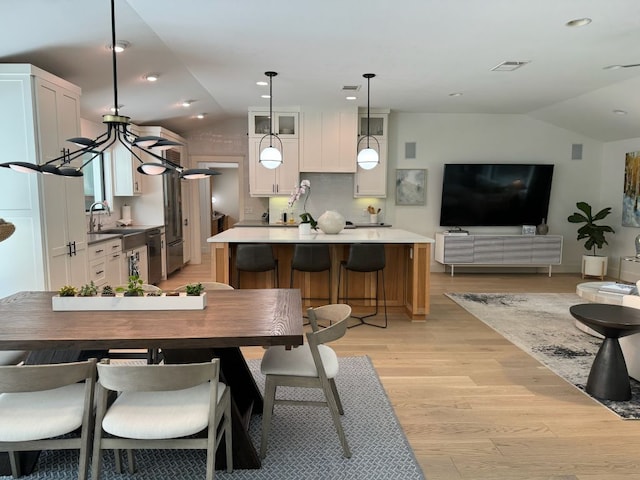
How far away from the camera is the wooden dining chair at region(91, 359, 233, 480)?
1.64 meters

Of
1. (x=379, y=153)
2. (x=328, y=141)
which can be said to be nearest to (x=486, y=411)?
(x=379, y=153)

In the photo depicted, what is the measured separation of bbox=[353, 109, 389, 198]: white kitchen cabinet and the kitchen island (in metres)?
2.27

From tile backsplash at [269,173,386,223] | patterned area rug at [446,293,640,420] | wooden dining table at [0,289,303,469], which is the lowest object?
patterned area rug at [446,293,640,420]

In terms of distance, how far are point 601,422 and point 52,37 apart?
486cm

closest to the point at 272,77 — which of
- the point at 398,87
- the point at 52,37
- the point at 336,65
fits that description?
the point at 336,65

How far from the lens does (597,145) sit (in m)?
7.40

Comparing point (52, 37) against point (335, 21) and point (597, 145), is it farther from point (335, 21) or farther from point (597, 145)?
point (597, 145)

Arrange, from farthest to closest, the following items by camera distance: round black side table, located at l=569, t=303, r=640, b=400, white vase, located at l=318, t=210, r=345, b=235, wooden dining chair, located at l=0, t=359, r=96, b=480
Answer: white vase, located at l=318, t=210, r=345, b=235 < round black side table, located at l=569, t=303, r=640, b=400 < wooden dining chair, located at l=0, t=359, r=96, b=480

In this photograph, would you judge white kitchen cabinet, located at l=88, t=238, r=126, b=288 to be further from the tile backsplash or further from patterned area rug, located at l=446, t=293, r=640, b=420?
patterned area rug, located at l=446, t=293, r=640, b=420

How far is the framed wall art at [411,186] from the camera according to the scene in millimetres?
7328

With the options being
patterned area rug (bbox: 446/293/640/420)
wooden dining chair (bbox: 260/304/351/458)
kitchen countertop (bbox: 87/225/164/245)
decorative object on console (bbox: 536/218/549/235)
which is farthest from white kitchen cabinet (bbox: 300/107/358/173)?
wooden dining chair (bbox: 260/304/351/458)

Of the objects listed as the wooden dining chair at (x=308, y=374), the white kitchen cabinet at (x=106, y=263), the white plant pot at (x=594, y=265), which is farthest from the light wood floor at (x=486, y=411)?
the white plant pot at (x=594, y=265)

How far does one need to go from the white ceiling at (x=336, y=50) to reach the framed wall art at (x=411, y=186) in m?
1.37

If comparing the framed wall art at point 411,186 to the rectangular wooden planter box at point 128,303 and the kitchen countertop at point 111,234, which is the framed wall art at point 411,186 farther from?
the rectangular wooden planter box at point 128,303
